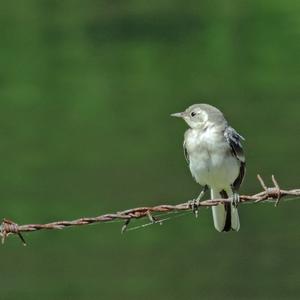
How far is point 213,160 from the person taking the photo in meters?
11.9

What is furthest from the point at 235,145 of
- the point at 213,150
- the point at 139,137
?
the point at 139,137

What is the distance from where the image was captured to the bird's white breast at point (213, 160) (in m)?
11.9

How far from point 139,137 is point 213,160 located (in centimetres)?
1490

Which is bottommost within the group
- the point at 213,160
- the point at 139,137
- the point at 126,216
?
the point at 126,216

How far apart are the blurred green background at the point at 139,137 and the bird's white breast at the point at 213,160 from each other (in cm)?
564

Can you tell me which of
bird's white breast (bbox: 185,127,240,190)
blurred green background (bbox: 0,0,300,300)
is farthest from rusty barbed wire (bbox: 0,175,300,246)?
blurred green background (bbox: 0,0,300,300)

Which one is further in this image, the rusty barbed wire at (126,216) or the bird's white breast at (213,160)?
the bird's white breast at (213,160)

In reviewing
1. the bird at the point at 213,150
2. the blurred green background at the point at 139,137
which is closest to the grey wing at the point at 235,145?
the bird at the point at 213,150

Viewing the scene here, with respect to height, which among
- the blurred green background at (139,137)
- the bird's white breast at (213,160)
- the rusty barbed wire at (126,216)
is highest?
the blurred green background at (139,137)

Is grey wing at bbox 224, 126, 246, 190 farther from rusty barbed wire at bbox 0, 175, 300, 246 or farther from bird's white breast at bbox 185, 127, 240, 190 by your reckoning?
rusty barbed wire at bbox 0, 175, 300, 246

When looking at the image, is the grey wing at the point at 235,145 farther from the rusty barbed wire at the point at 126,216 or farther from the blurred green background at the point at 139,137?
the blurred green background at the point at 139,137

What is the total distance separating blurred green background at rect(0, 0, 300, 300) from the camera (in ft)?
61.1

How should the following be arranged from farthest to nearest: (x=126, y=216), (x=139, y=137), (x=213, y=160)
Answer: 1. (x=139, y=137)
2. (x=213, y=160)
3. (x=126, y=216)

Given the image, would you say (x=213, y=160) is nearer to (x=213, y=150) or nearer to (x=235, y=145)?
(x=213, y=150)
